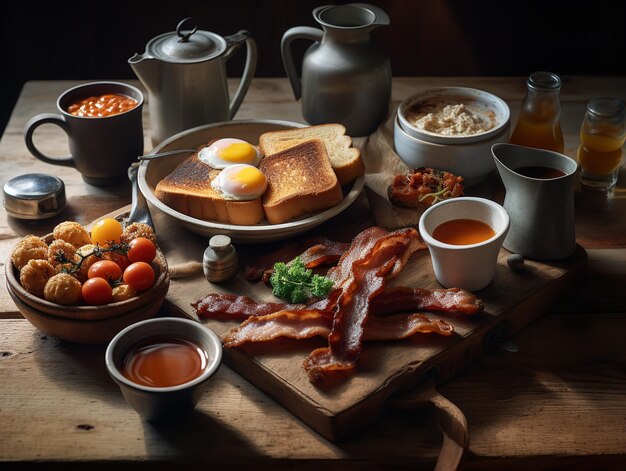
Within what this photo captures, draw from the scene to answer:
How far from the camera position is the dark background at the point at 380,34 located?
386cm

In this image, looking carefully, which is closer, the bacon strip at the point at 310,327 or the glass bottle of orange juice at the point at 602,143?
the bacon strip at the point at 310,327

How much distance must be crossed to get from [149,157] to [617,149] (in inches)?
57.4

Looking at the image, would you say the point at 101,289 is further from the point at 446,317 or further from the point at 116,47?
the point at 116,47

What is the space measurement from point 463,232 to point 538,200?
214mm

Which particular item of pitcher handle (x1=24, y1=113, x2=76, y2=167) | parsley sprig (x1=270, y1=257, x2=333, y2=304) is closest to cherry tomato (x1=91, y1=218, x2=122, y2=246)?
parsley sprig (x1=270, y1=257, x2=333, y2=304)

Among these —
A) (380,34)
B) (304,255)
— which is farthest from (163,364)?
(380,34)

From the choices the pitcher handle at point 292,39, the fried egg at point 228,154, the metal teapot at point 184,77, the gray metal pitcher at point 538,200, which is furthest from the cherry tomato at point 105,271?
the pitcher handle at point 292,39

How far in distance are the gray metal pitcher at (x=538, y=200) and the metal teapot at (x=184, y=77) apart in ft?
3.17

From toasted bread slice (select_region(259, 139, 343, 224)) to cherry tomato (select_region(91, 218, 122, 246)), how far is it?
416 mm

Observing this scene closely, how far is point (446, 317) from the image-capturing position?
193 cm

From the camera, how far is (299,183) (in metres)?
2.27

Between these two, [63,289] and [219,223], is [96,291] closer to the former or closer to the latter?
[63,289]

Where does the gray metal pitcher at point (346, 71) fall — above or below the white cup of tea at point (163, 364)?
above

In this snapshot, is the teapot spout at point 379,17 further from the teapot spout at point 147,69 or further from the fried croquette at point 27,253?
the fried croquette at point 27,253
